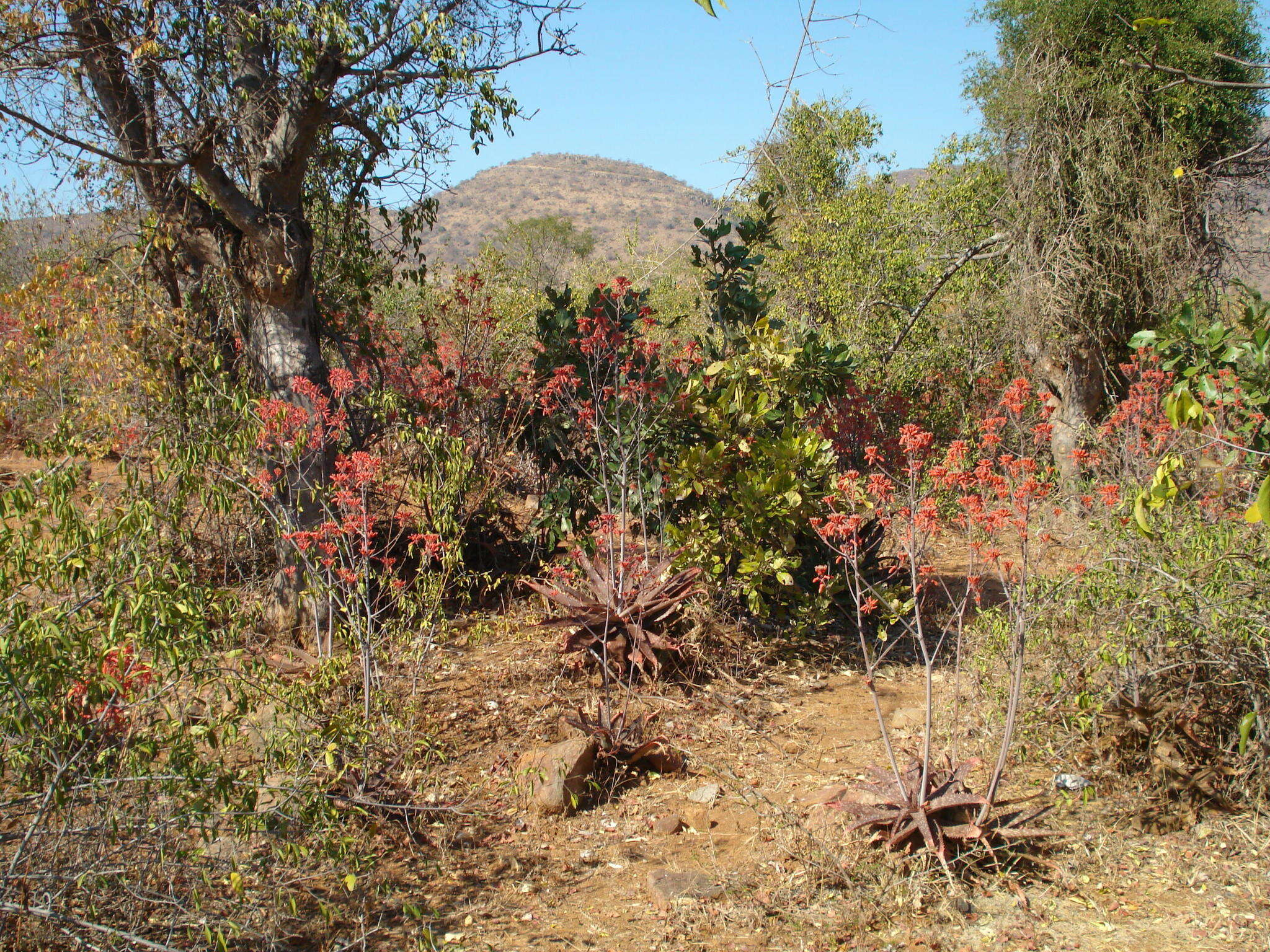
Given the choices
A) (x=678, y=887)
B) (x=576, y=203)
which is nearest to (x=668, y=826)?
(x=678, y=887)

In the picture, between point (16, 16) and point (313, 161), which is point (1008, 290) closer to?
point (313, 161)

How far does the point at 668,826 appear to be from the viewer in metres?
3.90

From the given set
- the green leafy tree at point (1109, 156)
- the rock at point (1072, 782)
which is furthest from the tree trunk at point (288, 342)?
the green leafy tree at point (1109, 156)

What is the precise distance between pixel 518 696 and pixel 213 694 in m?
1.99

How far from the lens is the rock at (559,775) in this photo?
3990 mm

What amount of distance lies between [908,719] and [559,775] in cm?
197

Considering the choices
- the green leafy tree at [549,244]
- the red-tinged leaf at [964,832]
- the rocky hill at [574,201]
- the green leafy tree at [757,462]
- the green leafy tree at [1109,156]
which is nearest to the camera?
the red-tinged leaf at [964,832]

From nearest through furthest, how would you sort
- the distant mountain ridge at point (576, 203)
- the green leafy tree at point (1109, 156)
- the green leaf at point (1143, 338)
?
the green leaf at point (1143, 338) → the green leafy tree at point (1109, 156) → the distant mountain ridge at point (576, 203)

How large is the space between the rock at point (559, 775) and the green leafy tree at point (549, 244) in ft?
61.0

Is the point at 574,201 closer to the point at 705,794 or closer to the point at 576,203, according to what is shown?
the point at 576,203

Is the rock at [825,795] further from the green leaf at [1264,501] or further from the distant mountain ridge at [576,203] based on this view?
the distant mountain ridge at [576,203]

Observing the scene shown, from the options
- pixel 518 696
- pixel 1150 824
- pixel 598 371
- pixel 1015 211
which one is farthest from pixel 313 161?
pixel 1015 211

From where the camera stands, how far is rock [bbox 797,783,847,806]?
3.65 meters

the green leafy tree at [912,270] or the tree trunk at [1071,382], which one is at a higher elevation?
the green leafy tree at [912,270]
